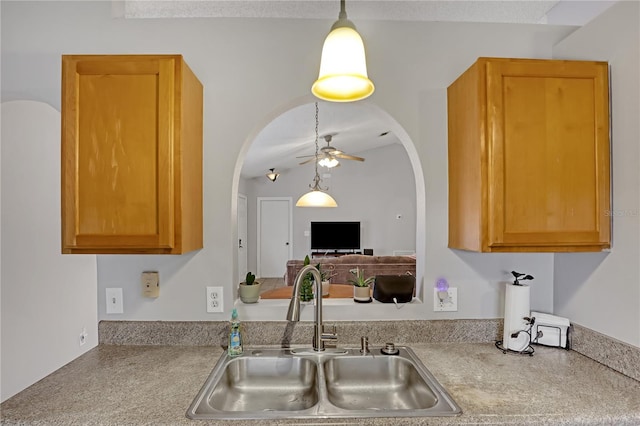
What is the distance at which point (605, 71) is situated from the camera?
1487 millimetres

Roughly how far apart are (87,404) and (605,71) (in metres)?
2.20

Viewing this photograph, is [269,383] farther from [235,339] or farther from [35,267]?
[35,267]

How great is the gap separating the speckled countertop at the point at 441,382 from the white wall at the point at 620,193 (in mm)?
205

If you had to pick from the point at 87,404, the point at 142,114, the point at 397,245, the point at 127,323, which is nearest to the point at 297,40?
the point at 142,114

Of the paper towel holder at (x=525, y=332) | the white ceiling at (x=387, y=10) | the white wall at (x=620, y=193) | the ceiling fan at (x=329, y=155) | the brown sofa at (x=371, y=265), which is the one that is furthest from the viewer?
the ceiling fan at (x=329, y=155)

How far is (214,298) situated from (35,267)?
2.30 feet

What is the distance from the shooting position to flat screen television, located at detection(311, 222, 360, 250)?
844cm

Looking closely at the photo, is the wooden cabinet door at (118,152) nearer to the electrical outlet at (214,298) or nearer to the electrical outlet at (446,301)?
the electrical outlet at (214,298)

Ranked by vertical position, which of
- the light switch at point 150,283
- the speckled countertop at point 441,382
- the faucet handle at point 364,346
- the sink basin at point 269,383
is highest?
the light switch at point 150,283

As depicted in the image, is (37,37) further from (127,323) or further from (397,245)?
(397,245)

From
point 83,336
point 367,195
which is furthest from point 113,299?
point 367,195

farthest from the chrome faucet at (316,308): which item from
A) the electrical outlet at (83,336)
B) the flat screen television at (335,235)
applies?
the flat screen television at (335,235)

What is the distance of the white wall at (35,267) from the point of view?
1399 mm

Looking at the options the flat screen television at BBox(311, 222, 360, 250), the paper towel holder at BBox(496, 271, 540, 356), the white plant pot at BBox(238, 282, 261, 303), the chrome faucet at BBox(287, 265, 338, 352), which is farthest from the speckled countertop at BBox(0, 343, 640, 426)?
the flat screen television at BBox(311, 222, 360, 250)
